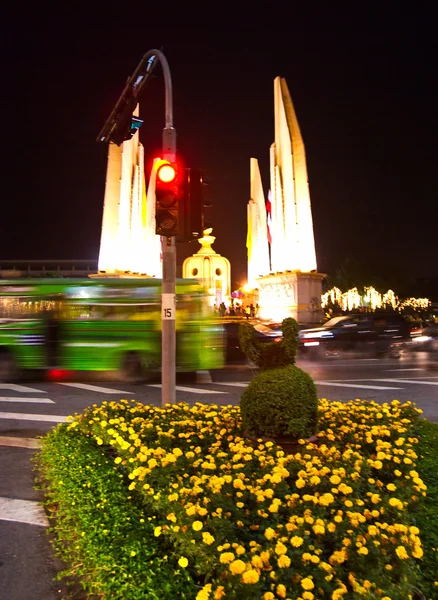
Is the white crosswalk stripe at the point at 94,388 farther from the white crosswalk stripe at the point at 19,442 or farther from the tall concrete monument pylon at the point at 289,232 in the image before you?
the tall concrete monument pylon at the point at 289,232

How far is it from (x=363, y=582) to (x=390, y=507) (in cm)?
113

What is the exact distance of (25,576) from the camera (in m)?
3.88

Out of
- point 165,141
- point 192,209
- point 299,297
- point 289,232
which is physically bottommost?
point 299,297

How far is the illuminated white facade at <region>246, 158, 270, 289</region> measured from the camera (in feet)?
215

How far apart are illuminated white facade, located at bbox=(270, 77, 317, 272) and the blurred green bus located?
29457 mm

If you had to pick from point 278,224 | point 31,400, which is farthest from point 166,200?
point 278,224

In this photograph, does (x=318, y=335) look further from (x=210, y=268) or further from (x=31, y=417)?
(x=210, y=268)

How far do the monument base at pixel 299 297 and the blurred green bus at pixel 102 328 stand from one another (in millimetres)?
27285

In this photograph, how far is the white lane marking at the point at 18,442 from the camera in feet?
25.6

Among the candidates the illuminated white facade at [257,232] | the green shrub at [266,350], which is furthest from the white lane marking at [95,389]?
the illuminated white facade at [257,232]

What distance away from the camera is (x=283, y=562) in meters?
3.11

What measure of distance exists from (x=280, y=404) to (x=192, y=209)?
Answer: 3.68 m

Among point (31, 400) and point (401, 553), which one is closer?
point (401, 553)

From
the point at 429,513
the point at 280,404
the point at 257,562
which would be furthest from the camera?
the point at 280,404
